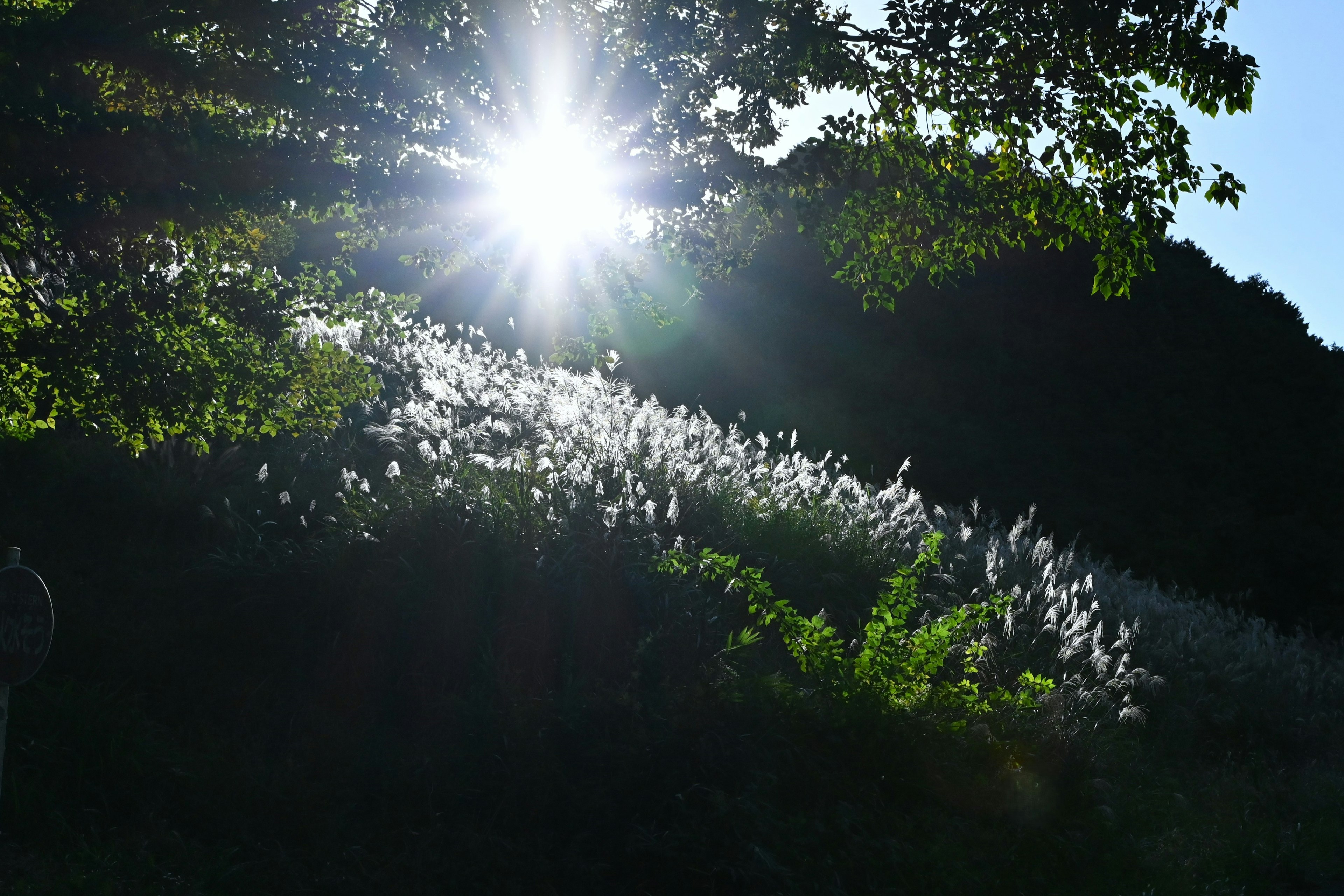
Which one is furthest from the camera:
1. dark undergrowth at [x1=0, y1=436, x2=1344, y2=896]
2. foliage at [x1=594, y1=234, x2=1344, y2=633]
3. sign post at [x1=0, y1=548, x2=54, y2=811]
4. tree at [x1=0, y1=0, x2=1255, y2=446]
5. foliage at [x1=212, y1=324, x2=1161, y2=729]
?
foliage at [x1=594, y1=234, x2=1344, y2=633]

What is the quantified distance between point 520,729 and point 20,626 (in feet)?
9.19

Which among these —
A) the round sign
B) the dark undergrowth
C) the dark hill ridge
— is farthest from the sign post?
the dark hill ridge

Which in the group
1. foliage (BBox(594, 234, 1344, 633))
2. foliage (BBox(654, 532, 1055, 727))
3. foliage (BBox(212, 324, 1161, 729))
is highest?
foliage (BBox(594, 234, 1344, 633))

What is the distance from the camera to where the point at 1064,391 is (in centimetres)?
2369

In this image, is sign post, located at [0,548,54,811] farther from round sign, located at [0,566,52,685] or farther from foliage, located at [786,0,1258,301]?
foliage, located at [786,0,1258,301]

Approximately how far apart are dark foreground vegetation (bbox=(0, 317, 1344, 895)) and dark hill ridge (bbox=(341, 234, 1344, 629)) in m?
9.08

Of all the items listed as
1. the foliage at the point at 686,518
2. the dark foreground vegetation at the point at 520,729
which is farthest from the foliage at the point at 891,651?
the dark foreground vegetation at the point at 520,729

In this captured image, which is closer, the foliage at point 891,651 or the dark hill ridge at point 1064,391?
the foliage at point 891,651

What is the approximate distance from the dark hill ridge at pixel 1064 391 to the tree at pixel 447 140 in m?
9.14

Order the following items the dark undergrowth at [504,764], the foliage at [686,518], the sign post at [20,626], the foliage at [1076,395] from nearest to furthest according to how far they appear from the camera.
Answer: the sign post at [20,626] → the dark undergrowth at [504,764] → the foliage at [686,518] → the foliage at [1076,395]

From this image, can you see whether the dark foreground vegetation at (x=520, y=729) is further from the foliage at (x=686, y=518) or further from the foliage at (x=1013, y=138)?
the foliage at (x=1013, y=138)

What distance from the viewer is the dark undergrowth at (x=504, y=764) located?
16.9 feet

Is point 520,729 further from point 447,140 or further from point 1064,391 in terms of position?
point 1064,391

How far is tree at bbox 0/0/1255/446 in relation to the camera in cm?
608
